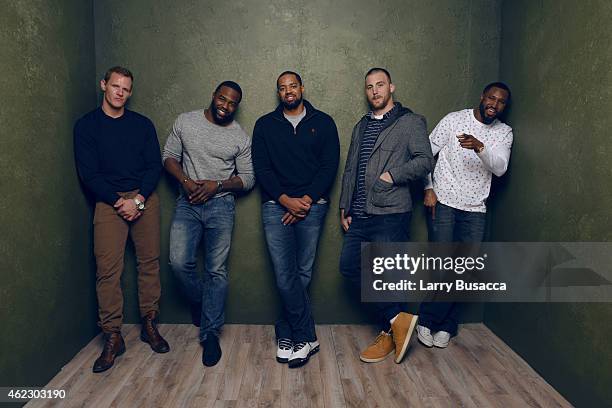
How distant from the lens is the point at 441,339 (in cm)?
326

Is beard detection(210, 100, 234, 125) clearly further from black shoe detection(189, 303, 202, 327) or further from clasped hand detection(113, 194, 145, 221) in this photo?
black shoe detection(189, 303, 202, 327)

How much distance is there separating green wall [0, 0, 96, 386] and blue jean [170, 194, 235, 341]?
59 centimetres

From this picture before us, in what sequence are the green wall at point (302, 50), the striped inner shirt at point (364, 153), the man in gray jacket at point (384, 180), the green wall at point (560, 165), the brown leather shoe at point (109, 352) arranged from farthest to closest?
the green wall at point (302, 50)
the striped inner shirt at point (364, 153)
the man in gray jacket at point (384, 180)
the brown leather shoe at point (109, 352)
the green wall at point (560, 165)

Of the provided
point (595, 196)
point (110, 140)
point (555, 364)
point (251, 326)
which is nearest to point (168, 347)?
point (251, 326)

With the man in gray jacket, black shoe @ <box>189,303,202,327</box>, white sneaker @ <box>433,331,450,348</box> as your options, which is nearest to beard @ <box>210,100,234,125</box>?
the man in gray jacket

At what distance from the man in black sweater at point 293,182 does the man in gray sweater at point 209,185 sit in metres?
0.19

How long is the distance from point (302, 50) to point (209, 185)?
1.15 meters

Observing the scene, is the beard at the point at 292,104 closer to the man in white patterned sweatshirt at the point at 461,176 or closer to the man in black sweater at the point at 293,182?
the man in black sweater at the point at 293,182

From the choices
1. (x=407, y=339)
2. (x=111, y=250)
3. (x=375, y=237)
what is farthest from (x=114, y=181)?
(x=407, y=339)

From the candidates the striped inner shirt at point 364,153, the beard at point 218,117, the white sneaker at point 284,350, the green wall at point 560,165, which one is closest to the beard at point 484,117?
the green wall at point 560,165

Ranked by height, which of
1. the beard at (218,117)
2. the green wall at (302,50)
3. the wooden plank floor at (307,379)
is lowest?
the wooden plank floor at (307,379)

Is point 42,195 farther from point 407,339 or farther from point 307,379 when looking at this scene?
point 407,339

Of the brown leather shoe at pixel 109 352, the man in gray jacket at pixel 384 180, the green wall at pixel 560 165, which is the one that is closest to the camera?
the green wall at pixel 560 165

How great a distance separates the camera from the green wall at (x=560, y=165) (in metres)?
Answer: 2.35
